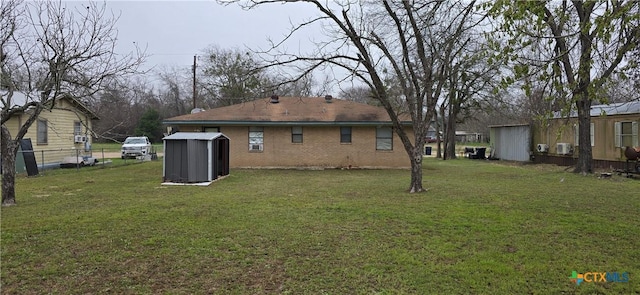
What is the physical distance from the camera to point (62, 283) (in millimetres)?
3971

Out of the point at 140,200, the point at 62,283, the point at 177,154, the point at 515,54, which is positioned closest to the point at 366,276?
the point at 62,283

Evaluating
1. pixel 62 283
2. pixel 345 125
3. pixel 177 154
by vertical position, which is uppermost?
pixel 345 125

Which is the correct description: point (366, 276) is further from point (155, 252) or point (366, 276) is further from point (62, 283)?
point (62, 283)

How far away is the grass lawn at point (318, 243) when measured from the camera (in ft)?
13.0

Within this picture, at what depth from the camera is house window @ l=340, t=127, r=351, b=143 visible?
1912 cm

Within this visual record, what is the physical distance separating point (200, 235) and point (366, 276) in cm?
272

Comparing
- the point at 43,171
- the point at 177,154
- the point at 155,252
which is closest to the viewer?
the point at 155,252

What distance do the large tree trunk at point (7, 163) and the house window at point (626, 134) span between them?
20.1 m

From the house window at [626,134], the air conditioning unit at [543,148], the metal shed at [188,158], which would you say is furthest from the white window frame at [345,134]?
the house window at [626,134]

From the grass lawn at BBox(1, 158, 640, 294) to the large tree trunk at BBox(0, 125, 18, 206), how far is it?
0.36m

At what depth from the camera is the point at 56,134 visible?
18234mm

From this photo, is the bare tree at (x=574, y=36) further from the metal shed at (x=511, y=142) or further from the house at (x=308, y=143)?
the metal shed at (x=511, y=142)

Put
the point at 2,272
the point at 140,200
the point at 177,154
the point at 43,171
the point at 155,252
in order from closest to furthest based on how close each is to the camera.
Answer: the point at 2,272, the point at 155,252, the point at 140,200, the point at 177,154, the point at 43,171

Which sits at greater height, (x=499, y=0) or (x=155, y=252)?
(x=499, y=0)
